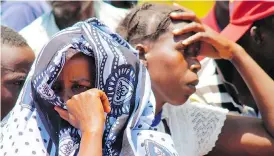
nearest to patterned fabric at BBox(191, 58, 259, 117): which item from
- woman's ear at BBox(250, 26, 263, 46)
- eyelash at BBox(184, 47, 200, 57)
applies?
woman's ear at BBox(250, 26, 263, 46)

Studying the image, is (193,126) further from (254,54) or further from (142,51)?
(254,54)

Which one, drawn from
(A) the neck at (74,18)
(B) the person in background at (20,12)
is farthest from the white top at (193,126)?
(B) the person in background at (20,12)

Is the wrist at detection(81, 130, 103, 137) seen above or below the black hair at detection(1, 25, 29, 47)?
above

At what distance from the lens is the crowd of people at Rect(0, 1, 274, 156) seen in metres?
2.45

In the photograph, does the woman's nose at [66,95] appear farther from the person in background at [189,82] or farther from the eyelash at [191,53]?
the eyelash at [191,53]

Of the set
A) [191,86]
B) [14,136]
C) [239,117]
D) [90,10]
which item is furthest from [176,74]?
[90,10]

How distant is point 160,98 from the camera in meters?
2.96

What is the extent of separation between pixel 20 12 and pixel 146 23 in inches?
63.4

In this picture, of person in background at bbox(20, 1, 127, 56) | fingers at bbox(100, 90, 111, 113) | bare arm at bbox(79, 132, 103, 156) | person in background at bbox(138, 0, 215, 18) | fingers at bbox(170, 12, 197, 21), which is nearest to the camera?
bare arm at bbox(79, 132, 103, 156)

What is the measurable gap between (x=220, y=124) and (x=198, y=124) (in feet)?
0.37

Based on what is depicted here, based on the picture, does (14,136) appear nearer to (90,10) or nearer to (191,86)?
(191,86)

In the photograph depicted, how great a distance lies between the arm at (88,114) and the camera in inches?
93.0

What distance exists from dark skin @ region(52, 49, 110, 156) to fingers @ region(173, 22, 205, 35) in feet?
1.83

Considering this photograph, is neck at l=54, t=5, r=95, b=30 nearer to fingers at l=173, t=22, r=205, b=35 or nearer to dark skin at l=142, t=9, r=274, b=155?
dark skin at l=142, t=9, r=274, b=155
